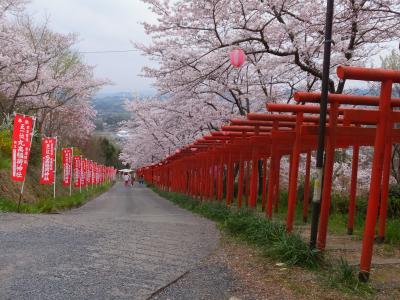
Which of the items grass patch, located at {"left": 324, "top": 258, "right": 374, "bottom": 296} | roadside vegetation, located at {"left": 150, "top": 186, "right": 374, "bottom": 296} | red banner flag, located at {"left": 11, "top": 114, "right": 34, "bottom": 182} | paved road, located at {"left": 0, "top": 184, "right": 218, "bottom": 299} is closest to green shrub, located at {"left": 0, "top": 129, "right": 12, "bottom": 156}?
red banner flag, located at {"left": 11, "top": 114, "right": 34, "bottom": 182}

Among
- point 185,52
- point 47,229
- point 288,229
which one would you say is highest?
point 185,52

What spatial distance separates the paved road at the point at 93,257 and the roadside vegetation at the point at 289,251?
2.05 feet

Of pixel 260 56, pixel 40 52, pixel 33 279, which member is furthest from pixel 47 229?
pixel 40 52

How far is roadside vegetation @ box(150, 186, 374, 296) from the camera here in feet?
16.7

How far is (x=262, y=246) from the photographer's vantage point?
7.43 m

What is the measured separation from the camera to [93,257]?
6699mm

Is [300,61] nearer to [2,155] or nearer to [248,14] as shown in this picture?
[248,14]

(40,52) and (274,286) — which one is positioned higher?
(40,52)

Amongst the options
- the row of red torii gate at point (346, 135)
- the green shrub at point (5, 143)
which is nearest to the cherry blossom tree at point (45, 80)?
the green shrub at point (5, 143)

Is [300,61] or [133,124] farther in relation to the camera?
[133,124]

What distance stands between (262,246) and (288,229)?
56 cm

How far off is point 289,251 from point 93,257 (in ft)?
9.05

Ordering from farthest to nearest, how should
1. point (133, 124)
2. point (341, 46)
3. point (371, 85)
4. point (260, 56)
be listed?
1. point (133, 124)
2. point (260, 56)
3. point (371, 85)
4. point (341, 46)

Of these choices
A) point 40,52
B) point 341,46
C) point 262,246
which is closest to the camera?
point 262,246
